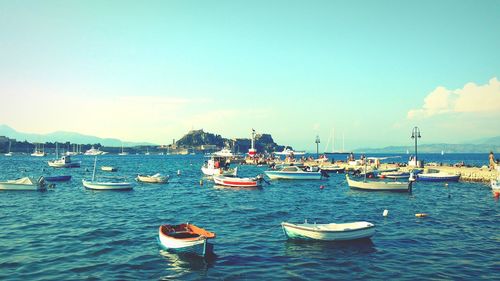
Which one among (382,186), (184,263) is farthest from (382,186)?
(184,263)

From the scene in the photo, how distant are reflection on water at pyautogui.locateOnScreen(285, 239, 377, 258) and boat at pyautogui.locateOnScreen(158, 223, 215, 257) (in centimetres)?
556

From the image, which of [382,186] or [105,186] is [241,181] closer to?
[105,186]

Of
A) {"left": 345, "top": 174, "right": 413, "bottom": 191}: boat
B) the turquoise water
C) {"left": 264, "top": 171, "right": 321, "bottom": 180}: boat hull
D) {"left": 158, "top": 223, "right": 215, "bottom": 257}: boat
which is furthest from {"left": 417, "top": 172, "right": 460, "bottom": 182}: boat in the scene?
{"left": 158, "top": 223, "right": 215, "bottom": 257}: boat

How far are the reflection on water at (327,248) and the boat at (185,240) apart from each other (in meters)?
5.56

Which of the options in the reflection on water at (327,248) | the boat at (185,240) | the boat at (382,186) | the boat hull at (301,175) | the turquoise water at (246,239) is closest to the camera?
the turquoise water at (246,239)

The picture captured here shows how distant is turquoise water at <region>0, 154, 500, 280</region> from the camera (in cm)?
1988

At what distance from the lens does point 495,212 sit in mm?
37125

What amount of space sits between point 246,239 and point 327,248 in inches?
233

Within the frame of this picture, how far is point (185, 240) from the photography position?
21.5m

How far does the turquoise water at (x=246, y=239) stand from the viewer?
19.9 meters

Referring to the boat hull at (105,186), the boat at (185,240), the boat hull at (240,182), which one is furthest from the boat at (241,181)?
the boat at (185,240)

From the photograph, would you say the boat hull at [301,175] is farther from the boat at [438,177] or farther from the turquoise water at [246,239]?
the turquoise water at [246,239]

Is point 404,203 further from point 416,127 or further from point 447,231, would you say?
point 416,127

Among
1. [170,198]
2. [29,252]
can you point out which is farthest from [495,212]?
[29,252]
